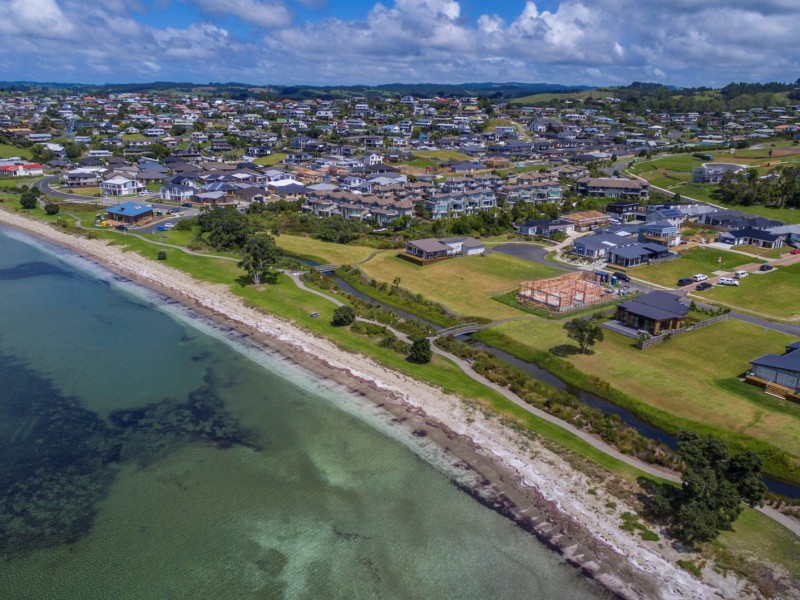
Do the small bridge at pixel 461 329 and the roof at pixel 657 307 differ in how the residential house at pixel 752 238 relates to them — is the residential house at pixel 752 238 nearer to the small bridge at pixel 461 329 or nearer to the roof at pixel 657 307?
the roof at pixel 657 307

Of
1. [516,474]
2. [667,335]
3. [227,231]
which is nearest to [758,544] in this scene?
[516,474]

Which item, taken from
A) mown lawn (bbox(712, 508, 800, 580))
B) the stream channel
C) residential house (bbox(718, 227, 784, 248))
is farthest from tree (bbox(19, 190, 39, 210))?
residential house (bbox(718, 227, 784, 248))

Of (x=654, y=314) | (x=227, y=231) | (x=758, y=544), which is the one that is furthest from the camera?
(x=227, y=231)

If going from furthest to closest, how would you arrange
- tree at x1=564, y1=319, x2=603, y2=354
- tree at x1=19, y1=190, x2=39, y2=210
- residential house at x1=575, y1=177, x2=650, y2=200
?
residential house at x1=575, y1=177, x2=650, y2=200
tree at x1=19, y1=190, x2=39, y2=210
tree at x1=564, y1=319, x2=603, y2=354

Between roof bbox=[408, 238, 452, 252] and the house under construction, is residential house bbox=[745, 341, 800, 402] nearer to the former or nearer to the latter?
the house under construction

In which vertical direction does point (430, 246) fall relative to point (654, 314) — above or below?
above

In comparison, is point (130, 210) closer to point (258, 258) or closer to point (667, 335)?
point (258, 258)

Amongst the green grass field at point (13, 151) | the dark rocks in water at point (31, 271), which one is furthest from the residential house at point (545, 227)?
the green grass field at point (13, 151)
